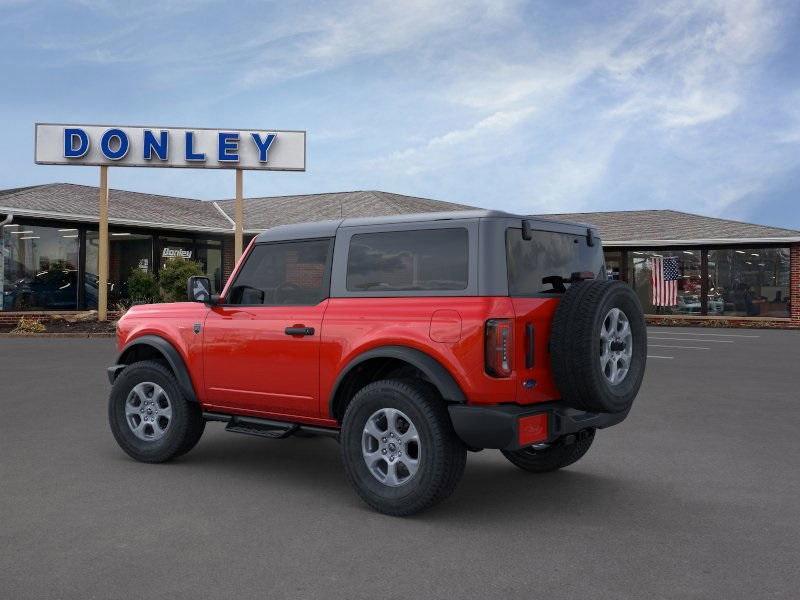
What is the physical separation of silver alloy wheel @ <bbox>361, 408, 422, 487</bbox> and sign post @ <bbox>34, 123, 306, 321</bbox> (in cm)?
2049

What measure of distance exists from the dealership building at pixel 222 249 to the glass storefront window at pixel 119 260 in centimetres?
3

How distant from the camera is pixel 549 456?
20.3 feet

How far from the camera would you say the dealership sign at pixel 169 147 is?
24.4 m

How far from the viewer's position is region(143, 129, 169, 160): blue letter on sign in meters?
24.6

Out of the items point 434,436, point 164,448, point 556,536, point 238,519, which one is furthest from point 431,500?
point 164,448

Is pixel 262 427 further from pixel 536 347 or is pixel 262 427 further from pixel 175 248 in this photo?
pixel 175 248

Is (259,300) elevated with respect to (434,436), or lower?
elevated

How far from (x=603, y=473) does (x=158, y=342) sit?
3.77 m

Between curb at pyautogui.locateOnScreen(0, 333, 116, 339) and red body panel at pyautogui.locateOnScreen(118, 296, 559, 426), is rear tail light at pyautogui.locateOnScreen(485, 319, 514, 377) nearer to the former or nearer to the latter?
red body panel at pyautogui.locateOnScreen(118, 296, 559, 426)

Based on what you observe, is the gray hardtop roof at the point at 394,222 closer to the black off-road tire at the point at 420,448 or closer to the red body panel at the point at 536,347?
the red body panel at the point at 536,347

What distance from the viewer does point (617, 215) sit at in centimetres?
3703

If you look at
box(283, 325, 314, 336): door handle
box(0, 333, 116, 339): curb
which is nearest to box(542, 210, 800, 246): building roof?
box(0, 333, 116, 339): curb

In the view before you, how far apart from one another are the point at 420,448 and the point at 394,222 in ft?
5.20

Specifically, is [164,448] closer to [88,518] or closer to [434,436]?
[88,518]
